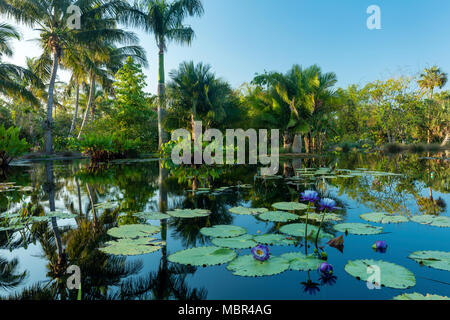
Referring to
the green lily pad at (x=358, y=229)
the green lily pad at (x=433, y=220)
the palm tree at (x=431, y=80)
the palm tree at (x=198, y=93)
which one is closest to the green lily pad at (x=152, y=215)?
the green lily pad at (x=358, y=229)

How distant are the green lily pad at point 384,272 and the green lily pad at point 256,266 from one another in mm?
379

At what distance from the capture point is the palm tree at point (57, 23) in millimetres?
12930

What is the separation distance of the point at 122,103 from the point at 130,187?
49.8 ft

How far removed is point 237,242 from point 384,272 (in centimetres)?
93

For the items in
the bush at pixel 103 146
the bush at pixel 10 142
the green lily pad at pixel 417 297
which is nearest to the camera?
the green lily pad at pixel 417 297

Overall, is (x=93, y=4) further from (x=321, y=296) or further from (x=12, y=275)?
(x=321, y=296)

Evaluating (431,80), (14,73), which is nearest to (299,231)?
(14,73)

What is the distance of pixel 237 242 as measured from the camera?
1.86 meters

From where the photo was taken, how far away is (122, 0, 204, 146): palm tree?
594 inches

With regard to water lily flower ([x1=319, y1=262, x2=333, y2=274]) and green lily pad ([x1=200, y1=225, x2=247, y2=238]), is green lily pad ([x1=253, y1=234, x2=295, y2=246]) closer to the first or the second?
green lily pad ([x1=200, y1=225, x2=247, y2=238])

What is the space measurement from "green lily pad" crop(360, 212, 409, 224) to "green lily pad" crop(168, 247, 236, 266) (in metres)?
1.57

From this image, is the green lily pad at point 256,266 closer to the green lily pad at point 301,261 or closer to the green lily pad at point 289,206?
the green lily pad at point 301,261

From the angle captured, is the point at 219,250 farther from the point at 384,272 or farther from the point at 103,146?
the point at 103,146

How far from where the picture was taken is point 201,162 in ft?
31.0
